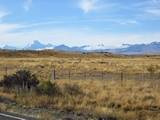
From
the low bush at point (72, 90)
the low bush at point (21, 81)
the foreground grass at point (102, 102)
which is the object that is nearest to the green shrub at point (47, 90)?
the foreground grass at point (102, 102)

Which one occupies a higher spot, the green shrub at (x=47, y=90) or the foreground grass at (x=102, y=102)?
the green shrub at (x=47, y=90)

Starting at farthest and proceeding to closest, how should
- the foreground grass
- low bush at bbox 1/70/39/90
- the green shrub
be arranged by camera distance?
low bush at bbox 1/70/39/90 < the green shrub < the foreground grass

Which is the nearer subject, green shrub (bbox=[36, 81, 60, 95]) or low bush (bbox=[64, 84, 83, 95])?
green shrub (bbox=[36, 81, 60, 95])

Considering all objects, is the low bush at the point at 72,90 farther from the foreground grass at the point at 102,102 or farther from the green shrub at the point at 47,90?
the green shrub at the point at 47,90

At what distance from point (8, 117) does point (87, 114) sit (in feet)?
10.5

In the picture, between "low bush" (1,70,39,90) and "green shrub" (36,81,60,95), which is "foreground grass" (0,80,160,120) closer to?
"green shrub" (36,81,60,95)

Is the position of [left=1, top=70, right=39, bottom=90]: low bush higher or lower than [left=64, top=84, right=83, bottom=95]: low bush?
higher

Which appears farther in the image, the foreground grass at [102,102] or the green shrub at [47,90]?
the green shrub at [47,90]

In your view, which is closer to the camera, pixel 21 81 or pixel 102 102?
pixel 102 102

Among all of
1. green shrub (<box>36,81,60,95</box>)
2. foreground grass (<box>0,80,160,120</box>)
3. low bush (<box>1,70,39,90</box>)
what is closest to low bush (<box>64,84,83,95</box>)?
foreground grass (<box>0,80,160,120</box>)

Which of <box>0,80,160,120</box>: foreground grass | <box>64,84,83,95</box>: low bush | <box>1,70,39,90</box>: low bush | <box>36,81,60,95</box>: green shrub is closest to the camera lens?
<box>0,80,160,120</box>: foreground grass

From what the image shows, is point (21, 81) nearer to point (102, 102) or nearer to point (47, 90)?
point (47, 90)

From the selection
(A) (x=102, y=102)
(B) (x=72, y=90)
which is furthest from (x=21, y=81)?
(A) (x=102, y=102)

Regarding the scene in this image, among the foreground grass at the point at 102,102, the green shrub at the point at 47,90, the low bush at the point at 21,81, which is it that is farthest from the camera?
the low bush at the point at 21,81
